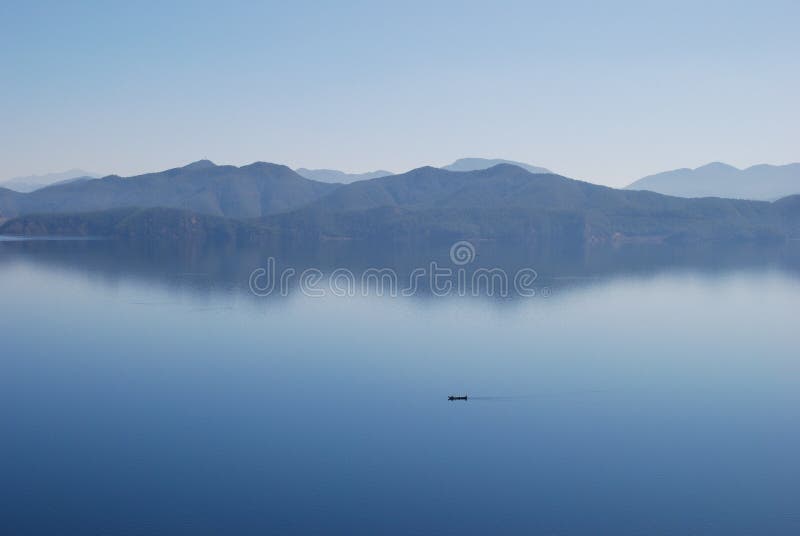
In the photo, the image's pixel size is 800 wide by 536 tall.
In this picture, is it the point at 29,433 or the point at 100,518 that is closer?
the point at 100,518

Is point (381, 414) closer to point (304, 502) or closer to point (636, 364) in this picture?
point (304, 502)

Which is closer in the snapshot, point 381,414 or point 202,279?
point 381,414

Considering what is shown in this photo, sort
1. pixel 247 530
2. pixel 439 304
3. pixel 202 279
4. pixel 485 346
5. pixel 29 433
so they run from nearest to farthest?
1. pixel 247 530
2. pixel 29 433
3. pixel 485 346
4. pixel 439 304
5. pixel 202 279

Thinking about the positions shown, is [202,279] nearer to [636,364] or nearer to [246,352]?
[246,352]

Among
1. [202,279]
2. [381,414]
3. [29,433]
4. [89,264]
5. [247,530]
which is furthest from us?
[89,264]

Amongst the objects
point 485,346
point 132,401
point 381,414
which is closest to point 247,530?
point 381,414


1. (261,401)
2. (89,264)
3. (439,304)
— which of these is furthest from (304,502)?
(89,264)
